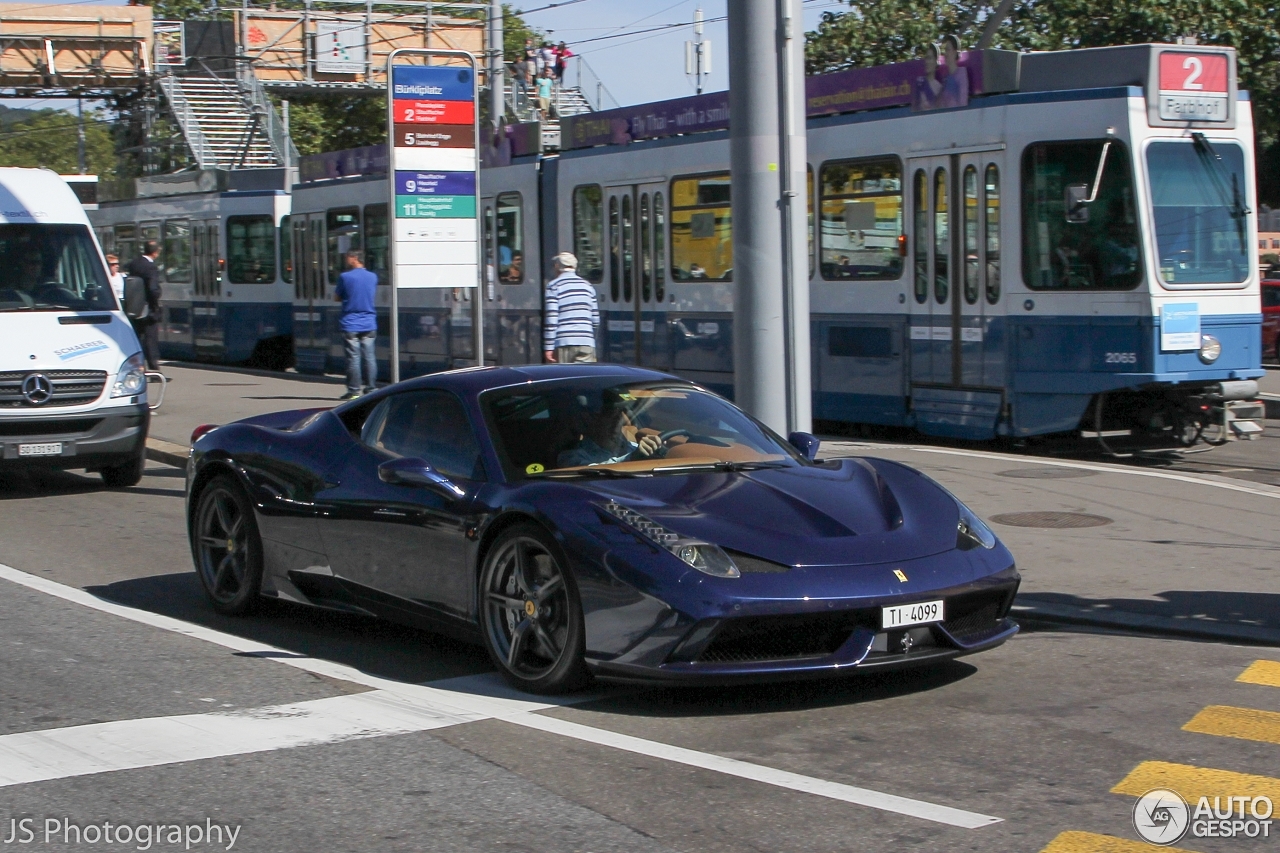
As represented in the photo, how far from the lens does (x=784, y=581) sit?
5895 millimetres

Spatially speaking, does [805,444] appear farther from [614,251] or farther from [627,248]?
[614,251]

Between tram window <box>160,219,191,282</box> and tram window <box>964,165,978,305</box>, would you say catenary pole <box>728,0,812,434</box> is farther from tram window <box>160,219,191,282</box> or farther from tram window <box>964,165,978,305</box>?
tram window <box>160,219,191,282</box>

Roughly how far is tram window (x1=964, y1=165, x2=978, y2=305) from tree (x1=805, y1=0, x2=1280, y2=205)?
20.6 metres

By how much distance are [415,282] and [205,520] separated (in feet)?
15.5

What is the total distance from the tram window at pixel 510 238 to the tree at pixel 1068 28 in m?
16.3

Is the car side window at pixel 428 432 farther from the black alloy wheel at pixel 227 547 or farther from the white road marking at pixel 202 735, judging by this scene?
the white road marking at pixel 202 735

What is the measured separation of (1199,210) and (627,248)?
22.7 ft

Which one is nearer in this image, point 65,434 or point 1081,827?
point 1081,827

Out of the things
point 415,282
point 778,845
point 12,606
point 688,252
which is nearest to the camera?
point 778,845

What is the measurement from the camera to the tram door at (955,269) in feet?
48.0

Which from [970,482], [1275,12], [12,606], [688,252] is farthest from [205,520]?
[1275,12]

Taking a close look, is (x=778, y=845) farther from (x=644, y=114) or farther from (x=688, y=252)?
(x=644, y=114)

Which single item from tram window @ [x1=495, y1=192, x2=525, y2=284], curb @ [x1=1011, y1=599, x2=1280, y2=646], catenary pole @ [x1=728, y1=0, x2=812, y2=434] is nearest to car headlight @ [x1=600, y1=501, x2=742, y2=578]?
curb @ [x1=1011, y1=599, x2=1280, y2=646]

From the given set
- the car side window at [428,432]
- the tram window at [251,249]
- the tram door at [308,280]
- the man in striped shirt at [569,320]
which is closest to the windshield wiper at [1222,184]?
the man in striped shirt at [569,320]
